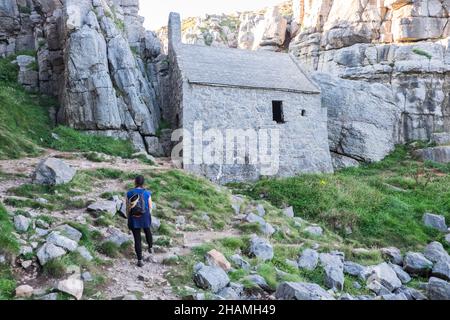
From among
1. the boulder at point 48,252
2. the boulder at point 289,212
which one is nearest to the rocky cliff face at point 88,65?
the boulder at point 289,212

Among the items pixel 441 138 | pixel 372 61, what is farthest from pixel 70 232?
pixel 372 61

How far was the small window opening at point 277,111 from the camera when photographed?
2925cm

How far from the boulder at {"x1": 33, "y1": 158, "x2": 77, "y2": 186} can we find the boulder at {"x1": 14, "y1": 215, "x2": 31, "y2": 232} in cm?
438

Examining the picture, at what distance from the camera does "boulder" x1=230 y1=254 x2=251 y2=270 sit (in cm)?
1191

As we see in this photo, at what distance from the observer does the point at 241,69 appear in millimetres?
30172

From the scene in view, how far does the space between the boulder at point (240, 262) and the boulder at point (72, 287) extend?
4.62 metres

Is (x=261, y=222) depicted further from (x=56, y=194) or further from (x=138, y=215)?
(x=56, y=194)

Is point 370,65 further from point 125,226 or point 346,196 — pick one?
point 125,226

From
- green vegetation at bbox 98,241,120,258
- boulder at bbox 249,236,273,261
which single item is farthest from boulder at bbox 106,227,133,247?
boulder at bbox 249,236,273,261

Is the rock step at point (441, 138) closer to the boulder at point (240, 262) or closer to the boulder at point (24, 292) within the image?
the boulder at point (240, 262)

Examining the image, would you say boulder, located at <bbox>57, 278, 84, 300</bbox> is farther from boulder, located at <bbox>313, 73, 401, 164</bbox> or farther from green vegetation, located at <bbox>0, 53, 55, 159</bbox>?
boulder, located at <bbox>313, 73, 401, 164</bbox>

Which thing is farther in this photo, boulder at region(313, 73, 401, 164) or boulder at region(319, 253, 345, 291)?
boulder at region(313, 73, 401, 164)

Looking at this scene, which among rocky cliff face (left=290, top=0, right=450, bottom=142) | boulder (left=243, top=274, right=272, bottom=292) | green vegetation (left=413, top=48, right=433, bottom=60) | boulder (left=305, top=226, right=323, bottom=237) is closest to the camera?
boulder (left=243, top=274, right=272, bottom=292)

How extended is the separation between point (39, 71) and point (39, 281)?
2486 cm
